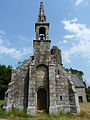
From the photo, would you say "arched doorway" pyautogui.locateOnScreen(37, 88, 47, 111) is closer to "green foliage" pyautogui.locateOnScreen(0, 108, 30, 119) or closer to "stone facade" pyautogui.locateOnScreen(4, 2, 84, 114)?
"stone facade" pyautogui.locateOnScreen(4, 2, 84, 114)

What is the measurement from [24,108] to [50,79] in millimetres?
4221

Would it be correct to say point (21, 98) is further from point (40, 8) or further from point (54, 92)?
point (40, 8)

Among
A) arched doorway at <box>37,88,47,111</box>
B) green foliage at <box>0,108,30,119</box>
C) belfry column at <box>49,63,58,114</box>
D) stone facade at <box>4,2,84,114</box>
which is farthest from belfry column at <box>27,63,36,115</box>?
belfry column at <box>49,63,58,114</box>

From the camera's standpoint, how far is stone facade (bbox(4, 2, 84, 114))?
14.3 m

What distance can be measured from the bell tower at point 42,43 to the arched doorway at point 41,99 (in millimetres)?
3258

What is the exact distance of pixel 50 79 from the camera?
49.0ft

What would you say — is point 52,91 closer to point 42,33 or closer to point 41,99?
point 41,99

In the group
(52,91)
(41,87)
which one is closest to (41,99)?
(41,87)

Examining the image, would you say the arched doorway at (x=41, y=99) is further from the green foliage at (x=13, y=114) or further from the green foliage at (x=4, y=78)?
the green foliage at (x=4, y=78)

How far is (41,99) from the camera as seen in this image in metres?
15.5

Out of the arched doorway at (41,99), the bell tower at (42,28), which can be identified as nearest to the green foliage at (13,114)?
the arched doorway at (41,99)

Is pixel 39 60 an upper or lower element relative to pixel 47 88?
upper

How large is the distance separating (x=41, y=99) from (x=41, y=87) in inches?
57.7

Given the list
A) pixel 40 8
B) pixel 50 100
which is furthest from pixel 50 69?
pixel 40 8
